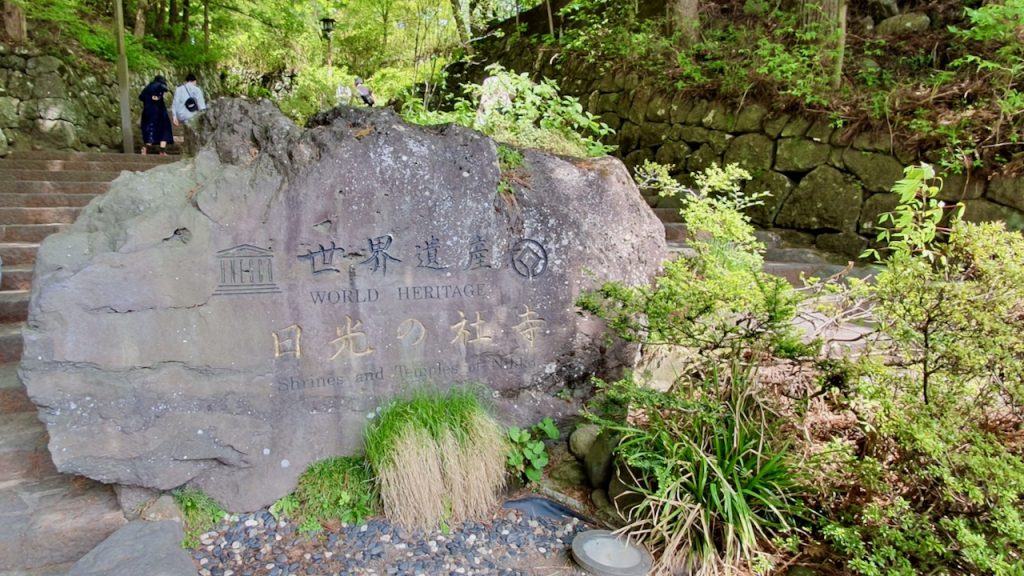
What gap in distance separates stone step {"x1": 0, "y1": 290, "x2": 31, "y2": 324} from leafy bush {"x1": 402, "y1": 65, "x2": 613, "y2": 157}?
2.85 m

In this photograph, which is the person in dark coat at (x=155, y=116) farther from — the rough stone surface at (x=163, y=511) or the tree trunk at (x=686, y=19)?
the rough stone surface at (x=163, y=511)

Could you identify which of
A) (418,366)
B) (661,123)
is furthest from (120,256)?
(661,123)

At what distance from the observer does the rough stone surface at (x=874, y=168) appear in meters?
4.78

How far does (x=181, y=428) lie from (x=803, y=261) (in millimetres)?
4990

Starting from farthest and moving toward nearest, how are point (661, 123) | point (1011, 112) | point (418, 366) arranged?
point (661, 123)
point (1011, 112)
point (418, 366)

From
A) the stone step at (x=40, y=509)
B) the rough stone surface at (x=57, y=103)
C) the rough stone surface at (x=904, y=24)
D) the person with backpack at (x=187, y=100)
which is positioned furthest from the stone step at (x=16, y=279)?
the rough stone surface at (x=904, y=24)

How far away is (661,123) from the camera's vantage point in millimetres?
6602

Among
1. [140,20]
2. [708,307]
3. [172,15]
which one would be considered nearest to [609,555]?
[708,307]

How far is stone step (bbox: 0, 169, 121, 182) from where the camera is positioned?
562cm

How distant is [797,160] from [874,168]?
2.18ft

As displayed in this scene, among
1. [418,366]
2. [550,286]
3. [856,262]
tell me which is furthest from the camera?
[856,262]

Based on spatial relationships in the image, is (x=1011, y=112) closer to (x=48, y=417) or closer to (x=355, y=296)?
(x=355, y=296)

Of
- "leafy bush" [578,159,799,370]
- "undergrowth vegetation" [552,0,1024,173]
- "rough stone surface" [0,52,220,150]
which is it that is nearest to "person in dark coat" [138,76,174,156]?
"rough stone surface" [0,52,220,150]

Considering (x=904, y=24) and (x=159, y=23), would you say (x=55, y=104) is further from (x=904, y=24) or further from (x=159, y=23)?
(x=904, y=24)
